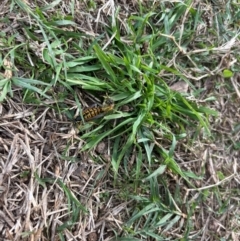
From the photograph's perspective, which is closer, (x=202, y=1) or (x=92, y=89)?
(x=92, y=89)

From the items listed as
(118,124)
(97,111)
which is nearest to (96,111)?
(97,111)

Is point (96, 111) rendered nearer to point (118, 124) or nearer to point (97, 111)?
point (97, 111)

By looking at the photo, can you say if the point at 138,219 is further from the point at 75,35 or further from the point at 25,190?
the point at 75,35

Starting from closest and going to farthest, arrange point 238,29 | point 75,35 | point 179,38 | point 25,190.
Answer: point 25,190, point 75,35, point 179,38, point 238,29

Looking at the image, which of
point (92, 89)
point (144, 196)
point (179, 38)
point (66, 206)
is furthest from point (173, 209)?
point (179, 38)

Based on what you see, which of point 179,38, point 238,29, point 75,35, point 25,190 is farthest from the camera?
point 238,29
